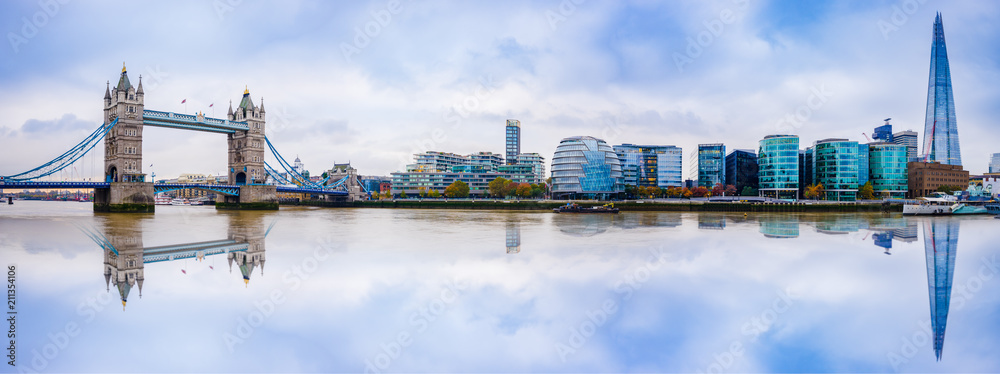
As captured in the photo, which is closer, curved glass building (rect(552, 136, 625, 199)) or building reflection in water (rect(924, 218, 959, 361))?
building reflection in water (rect(924, 218, 959, 361))

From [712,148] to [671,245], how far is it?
346ft

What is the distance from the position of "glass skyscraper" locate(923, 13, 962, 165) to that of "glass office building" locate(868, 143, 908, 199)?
68.9ft

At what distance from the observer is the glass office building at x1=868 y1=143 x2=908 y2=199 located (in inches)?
3728

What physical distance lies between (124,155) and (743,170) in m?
113

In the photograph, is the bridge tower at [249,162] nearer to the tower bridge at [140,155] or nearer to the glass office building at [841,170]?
the tower bridge at [140,155]

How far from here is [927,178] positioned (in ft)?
312

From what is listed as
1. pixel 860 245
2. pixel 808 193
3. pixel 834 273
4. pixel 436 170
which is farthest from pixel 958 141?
pixel 834 273

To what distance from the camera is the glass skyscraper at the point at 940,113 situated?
103 metres

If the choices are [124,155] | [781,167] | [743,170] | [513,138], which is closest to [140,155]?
[124,155]

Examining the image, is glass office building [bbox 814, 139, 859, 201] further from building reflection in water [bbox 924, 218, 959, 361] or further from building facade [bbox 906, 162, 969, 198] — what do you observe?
building reflection in water [bbox 924, 218, 959, 361]

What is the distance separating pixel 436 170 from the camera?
393ft

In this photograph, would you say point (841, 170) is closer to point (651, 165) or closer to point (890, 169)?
point (890, 169)

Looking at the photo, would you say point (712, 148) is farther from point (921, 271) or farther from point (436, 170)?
point (921, 271)

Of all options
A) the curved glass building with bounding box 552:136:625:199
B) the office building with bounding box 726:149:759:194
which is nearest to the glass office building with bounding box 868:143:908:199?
the office building with bounding box 726:149:759:194
